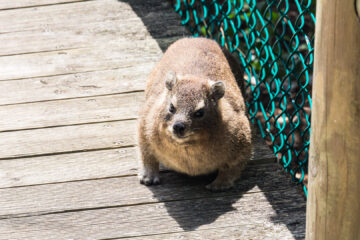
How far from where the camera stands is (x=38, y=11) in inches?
240

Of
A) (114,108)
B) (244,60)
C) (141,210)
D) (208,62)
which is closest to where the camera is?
(141,210)

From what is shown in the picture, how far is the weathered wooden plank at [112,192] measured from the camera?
3639mm

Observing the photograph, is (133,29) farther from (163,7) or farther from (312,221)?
(312,221)

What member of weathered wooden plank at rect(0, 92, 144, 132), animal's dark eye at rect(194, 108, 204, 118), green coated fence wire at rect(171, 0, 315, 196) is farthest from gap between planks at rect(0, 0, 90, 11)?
animal's dark eye at rect(194, 108, 204, 118)

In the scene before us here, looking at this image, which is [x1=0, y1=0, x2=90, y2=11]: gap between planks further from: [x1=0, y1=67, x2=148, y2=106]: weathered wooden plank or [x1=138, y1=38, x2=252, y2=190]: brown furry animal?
[x1=138, y1=38, x2=252, y2=190]: brown furry animal

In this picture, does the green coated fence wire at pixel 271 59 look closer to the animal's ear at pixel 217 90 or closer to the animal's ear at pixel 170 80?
the animal's ear at pixel 217 90

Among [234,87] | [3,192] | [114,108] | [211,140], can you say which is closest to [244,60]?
[234,87]

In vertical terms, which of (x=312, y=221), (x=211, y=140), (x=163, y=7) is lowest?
(x=163, y=7)

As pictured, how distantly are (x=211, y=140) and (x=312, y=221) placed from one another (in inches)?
45.2

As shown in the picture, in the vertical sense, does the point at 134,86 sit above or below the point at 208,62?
below

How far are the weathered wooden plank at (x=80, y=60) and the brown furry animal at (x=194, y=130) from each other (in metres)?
1.21

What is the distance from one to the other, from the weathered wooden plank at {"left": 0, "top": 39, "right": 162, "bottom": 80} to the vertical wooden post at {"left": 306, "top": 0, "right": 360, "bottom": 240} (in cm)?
294

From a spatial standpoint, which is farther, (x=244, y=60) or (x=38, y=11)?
(x=38, y=11)

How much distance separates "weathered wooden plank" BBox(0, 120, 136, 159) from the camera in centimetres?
416
